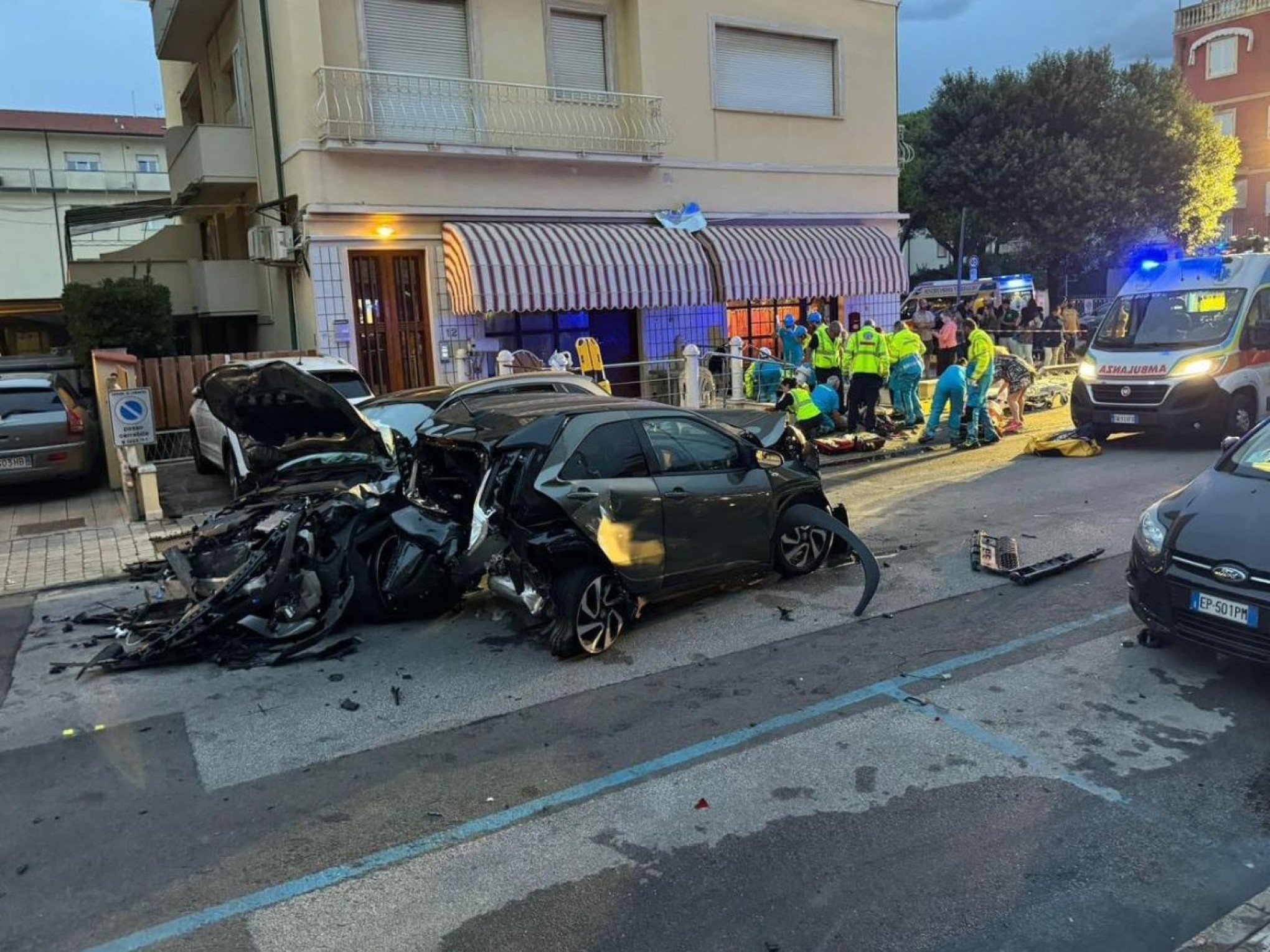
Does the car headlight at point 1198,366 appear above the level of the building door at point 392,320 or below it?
below

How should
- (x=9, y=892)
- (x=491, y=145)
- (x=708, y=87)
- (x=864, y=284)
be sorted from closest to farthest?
(x=9, y=892), (x=491, y=145), (x=708, y=87), (x=864, y=284)

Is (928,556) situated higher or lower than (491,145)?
lower

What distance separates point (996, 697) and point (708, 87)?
14734 millimetres

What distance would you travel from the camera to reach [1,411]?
11125 millimetres

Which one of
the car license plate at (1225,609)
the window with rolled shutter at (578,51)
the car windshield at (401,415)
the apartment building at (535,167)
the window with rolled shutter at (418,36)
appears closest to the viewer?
the car license plate at (1225,609)

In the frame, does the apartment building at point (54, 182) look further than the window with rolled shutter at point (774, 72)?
Yes

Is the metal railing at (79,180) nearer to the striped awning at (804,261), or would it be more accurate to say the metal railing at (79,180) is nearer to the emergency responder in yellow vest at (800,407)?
the striped awning at (804,261)

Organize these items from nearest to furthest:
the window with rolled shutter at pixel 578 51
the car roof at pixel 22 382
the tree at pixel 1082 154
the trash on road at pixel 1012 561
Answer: the trash on road at pixel 1012 561 < the car roof at pixel 22 382 < the window with rolled shutter at pixel 578 51 < the tree at pixel 1082 154

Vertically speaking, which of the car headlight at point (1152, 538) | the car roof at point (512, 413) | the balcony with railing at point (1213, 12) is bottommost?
the car headlight at point (1152, 538)

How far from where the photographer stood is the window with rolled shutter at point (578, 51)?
16141 millimetres

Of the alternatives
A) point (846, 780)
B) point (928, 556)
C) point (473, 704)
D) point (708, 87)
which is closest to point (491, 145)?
point (708, 87)

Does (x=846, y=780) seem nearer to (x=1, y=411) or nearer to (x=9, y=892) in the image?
(x=9, y=892)

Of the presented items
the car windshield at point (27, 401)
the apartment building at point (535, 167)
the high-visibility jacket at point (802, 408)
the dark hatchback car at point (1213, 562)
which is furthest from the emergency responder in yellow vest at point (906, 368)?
the car windshield at point (27, 401)

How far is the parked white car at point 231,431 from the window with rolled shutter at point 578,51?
24.1 feet
